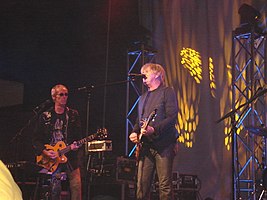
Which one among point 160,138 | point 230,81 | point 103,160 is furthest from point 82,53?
point 160,138

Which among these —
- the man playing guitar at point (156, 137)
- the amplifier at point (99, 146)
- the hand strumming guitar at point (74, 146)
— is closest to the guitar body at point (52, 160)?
the hand strumming guitar at point (74, 146)

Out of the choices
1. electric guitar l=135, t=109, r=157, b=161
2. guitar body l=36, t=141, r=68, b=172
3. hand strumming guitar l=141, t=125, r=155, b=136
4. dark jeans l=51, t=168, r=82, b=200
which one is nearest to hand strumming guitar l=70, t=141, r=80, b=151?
guitar body l=36, t=141, r=68, b=172

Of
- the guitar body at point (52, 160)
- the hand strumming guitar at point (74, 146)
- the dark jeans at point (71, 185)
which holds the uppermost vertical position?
the hand strumming guitar at point (74, 146)

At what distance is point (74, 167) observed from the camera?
5527 millimetres

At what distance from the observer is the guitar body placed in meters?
5.52

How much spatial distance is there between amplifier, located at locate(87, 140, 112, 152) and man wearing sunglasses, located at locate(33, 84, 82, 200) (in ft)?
0.77

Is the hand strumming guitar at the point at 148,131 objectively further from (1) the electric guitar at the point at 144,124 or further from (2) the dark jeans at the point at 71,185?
(2) the dark jeans at the point at 71,185

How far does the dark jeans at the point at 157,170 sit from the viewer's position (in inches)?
174

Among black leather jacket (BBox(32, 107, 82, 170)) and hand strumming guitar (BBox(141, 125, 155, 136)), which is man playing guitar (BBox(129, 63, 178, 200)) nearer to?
hand strumming guitar (BBox(141, 125, 155, 136))

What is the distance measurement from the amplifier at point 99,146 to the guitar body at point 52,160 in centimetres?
42

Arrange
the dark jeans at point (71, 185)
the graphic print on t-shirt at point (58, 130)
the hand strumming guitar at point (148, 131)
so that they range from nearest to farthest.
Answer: the hand strumming guitar at point (148, 131), the dark jeans at point (71, 185), the graphic print on t-shirt at point (58, 130)

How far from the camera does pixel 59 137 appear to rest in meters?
5.60

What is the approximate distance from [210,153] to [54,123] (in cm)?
359

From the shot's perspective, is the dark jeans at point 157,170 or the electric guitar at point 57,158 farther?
the electric guitar at point 57,158
